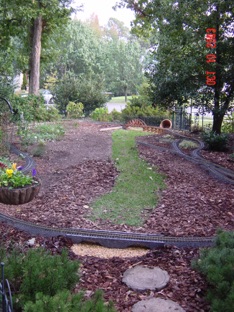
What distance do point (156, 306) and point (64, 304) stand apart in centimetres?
92

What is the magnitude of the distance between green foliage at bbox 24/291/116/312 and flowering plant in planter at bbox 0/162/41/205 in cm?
287

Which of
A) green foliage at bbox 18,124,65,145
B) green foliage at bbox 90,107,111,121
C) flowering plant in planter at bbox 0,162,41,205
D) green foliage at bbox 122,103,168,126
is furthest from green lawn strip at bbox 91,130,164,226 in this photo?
green foliage at bbox 90,107,111,121

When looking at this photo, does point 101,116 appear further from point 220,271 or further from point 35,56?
point 220,271

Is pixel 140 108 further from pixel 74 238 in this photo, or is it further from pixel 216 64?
pixel 74 238

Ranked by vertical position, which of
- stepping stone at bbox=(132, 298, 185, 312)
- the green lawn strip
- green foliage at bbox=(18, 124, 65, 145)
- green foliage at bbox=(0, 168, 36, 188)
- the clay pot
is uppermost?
the clay pot

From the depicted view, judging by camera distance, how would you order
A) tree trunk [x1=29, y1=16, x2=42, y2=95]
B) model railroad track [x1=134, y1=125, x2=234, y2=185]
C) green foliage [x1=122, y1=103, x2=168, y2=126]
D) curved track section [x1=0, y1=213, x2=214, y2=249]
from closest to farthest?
curved track section [x1=0, y1=213, x2=214, y2=249], model railroad track [x1=134, y1=125, x2=234, y2=185], tree trunk [x1=29, y1=16, x2=42, y2=95], green foliage [x1=122, y1=103, x2=168, y2=126]

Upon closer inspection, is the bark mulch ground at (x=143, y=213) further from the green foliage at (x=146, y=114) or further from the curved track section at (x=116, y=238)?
the green foliage at (x=146, y=114)

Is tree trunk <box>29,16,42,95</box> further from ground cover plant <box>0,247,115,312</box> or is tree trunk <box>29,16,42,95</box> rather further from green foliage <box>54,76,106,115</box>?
ground cover plant <box>0,247,115,312</box>

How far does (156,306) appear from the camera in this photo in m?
2.44

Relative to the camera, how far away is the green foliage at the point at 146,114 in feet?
52.8

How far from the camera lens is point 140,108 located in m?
17.1

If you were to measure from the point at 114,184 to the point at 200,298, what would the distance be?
10.9 ft

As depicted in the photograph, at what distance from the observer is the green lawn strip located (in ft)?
14.5

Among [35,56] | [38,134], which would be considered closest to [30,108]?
[38,134]
